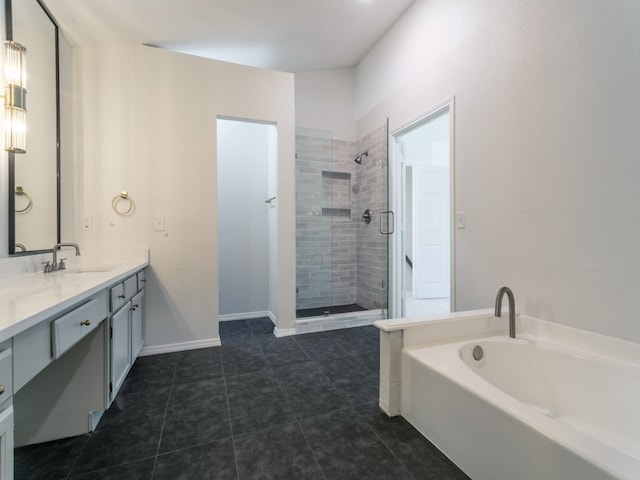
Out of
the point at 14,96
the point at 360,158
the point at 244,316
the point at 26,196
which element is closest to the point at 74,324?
the point at 26,196

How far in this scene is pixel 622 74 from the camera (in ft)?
4.32

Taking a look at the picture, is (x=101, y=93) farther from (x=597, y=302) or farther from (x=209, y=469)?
(x=597, y=302)

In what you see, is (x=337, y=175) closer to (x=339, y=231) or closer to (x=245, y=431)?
(x=339, y=231)

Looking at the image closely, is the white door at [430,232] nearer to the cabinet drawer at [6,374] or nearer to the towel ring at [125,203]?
the towel ring at [125,203]

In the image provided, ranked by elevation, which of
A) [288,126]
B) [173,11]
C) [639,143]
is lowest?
[639,143]

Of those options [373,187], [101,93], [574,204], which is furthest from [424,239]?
[101,93]

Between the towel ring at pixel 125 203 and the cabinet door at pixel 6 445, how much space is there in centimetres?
202

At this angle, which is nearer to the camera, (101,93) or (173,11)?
(173,11)

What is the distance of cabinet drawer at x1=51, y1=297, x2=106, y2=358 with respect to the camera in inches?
41.6

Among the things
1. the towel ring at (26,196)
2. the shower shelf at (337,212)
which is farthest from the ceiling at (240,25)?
the shower shelf at (337,212)

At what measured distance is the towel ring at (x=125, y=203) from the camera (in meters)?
2.45

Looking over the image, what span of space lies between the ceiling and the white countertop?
1891 millimetres

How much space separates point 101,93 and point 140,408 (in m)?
2.45

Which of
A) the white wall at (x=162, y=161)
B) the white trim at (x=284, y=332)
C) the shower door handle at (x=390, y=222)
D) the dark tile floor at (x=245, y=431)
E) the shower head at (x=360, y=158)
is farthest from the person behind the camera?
the shower head at (x=360, y=158)
